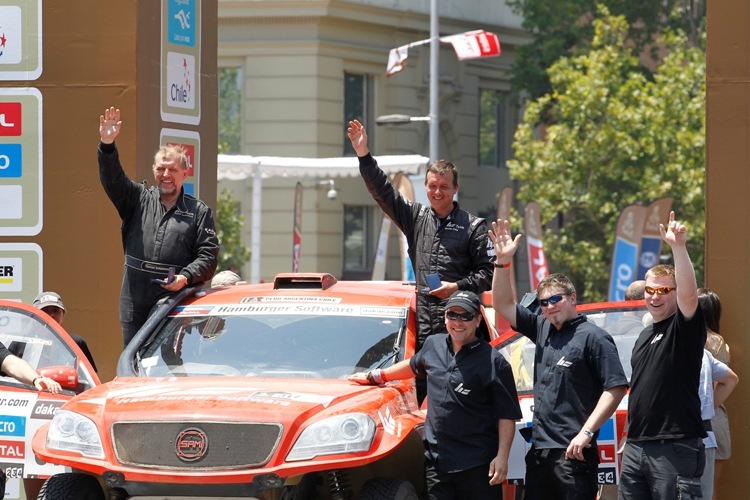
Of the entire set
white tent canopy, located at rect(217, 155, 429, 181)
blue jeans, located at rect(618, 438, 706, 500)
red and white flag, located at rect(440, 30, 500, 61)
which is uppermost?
red and white flag, located at rect(440, 30, 500, 61)

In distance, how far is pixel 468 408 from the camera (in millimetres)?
7039

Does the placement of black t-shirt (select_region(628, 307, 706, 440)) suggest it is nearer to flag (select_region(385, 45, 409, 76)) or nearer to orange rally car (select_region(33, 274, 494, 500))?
orange rally car (select_region(33, 274, 494, 500))

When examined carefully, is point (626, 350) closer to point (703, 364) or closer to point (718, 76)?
point (703, 364)

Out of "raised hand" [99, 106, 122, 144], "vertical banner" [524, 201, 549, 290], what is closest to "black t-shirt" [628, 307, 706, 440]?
"raised hand" [99, 106, 122, 144]

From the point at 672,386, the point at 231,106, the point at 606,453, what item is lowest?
→ the point at 606,453

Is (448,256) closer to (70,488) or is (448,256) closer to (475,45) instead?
(70,488)

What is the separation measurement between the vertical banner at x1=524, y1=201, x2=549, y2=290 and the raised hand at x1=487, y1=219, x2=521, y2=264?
48.3 ft

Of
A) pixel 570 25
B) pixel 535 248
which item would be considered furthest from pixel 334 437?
pixel 570 25

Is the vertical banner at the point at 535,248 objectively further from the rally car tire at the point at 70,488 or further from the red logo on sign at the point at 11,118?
the rally car tire at the point at 70,488

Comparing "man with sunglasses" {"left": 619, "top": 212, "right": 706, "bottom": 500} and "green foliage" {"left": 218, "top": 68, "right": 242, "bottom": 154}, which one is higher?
"green foliage" {"left": 218, "top": 68, "right": 242, "bottom": 154}

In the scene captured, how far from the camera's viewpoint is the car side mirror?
781 centimetres

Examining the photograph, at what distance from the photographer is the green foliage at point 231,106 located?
35.9 m

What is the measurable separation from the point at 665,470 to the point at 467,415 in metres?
1.02

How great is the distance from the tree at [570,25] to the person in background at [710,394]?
3067cm
